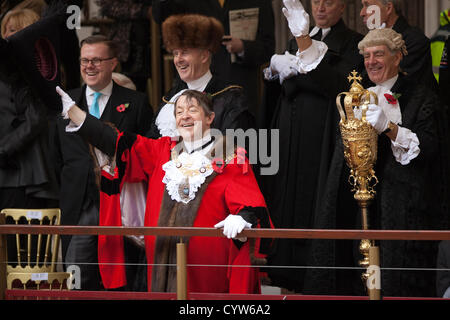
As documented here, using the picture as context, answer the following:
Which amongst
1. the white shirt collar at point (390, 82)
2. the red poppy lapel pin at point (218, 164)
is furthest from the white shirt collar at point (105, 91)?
the white shirt collar at point (390, 82)

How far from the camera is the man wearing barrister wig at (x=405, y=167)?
5.50 meters

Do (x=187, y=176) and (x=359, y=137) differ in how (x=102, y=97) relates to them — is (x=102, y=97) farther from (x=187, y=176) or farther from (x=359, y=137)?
(x=359, y=137)

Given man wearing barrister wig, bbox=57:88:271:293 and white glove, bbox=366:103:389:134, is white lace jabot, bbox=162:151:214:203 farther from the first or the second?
white glove, bbox=366:103:389:134

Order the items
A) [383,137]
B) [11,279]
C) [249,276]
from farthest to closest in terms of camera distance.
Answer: [11,279] → [383,137] → [249,276]

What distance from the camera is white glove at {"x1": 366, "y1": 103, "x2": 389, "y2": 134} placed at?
532 cm

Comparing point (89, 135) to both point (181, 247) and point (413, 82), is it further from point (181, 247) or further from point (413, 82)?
point (413, 82)

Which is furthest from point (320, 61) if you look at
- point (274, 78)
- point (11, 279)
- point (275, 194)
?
point (11, 279)

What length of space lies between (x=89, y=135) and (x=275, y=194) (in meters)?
1.32

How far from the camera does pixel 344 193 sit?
228 inches

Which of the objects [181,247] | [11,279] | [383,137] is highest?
[383,137]

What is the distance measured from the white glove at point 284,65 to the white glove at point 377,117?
2.33 feet

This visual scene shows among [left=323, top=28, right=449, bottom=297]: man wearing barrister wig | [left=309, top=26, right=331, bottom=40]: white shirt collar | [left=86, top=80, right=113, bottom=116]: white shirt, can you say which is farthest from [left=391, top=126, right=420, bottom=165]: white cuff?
[left=86, top=80, right=113, bottom=116]: white shirt

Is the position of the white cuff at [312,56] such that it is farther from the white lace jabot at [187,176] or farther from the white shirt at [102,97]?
the white shirt at [102,97]

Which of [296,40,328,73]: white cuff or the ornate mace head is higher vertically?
[296,40,328,73]: white cuff
